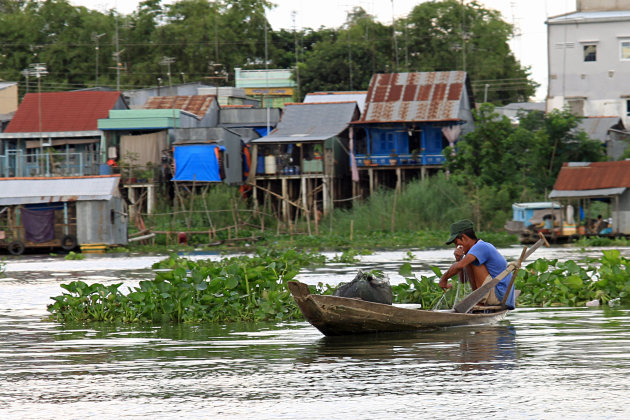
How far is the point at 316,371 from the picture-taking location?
9367 mm

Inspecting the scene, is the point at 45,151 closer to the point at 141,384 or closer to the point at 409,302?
the point at 409,302

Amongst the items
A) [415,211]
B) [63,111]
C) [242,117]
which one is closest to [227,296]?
[415,211]

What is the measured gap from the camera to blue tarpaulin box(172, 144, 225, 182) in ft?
145

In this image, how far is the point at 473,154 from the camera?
42.0m

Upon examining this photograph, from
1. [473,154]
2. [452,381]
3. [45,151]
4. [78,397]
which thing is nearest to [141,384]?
[78,397]

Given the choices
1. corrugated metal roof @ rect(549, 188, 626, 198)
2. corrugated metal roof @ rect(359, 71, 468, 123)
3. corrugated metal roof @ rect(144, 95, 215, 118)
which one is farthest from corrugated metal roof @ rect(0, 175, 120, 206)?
corrugated metal roof @ rect(549, 188, 626, 198)

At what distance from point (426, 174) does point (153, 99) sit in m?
13.8

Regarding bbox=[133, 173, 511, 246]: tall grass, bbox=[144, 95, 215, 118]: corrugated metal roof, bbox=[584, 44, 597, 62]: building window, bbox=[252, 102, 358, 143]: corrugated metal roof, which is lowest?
bbox=[133, 173, 511, 246]: tall grass

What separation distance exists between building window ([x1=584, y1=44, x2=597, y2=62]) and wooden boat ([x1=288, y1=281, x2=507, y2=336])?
115 feet

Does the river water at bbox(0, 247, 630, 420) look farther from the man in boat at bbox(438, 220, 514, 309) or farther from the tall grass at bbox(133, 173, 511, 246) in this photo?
the tall grass at bbox(133, 173, 511, 246)

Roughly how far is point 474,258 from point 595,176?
25228 mm

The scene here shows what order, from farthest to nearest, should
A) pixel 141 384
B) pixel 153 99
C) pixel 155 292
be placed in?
pixel 153 99 → pixel 155 292 → pixel 141 384

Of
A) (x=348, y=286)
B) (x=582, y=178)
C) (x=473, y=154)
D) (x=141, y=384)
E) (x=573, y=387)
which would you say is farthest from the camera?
(x=473, y=154)

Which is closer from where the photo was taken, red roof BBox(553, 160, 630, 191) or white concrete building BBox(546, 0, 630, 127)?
red roof BBox(553, 160, 630, 191)
